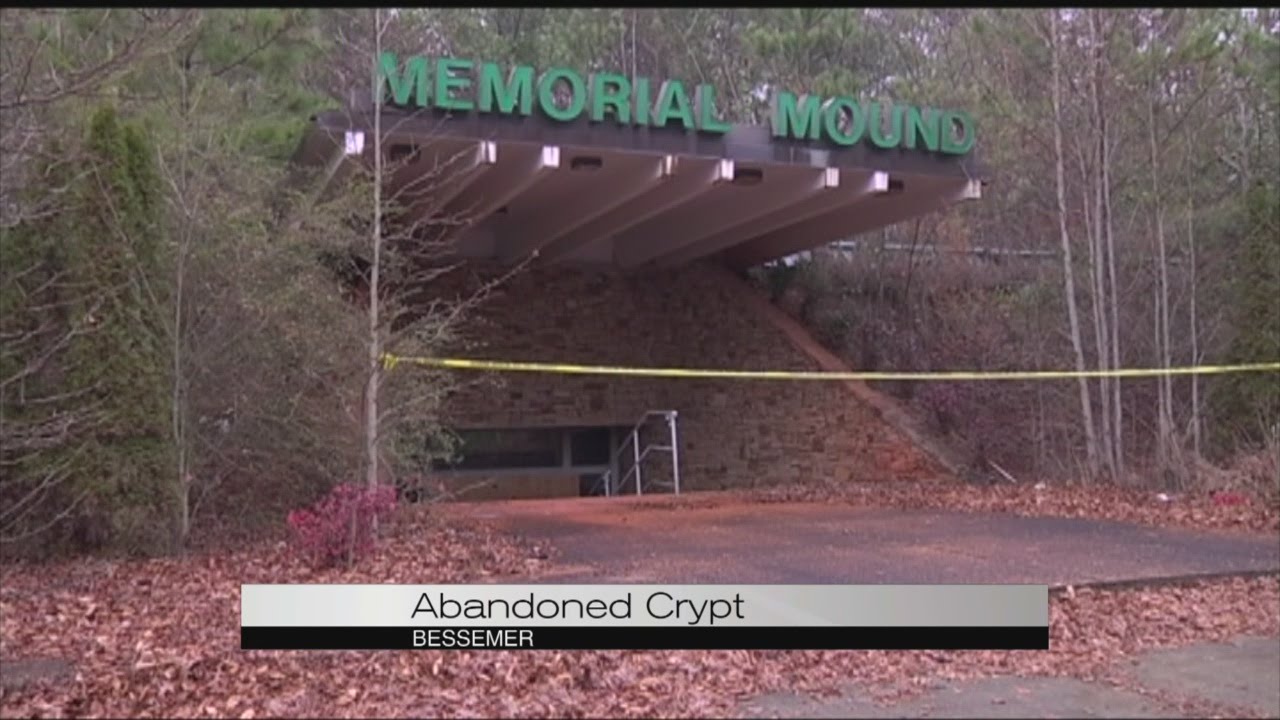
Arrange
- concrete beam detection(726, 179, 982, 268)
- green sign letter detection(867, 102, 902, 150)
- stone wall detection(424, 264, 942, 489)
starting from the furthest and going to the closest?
stone wall detection(424, 264, 942, 489), concrete beam detection(726, 179, 982, 268), green sign letter detection(867, 102, 902, 150)

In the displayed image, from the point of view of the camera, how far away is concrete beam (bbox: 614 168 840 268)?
1456 cm

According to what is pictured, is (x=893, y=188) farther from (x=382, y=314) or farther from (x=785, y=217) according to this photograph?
(x=382, y=314)

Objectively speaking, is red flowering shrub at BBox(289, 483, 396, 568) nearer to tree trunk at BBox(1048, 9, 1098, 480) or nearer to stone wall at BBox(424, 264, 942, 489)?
stone wall at BBox(424, 264, 942, 489)

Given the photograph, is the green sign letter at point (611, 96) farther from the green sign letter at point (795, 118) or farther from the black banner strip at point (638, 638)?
the black banner strip at point (638, 638)

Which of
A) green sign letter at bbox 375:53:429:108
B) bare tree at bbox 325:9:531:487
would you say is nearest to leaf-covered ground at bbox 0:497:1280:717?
bare tree at bbox 325:9:531:487

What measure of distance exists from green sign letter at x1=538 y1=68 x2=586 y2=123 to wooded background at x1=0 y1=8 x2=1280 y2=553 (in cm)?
200

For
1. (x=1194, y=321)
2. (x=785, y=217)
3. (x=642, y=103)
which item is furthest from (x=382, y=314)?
(x=1194, y=321)

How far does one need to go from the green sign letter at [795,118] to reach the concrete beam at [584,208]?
4.66ft

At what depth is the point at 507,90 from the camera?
40.8ft

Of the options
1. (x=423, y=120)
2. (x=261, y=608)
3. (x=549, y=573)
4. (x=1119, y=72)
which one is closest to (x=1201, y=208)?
(x=1119, y=72)

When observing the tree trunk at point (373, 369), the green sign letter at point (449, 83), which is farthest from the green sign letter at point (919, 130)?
the tree trunk at point (373, 369)

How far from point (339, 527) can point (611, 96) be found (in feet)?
22.9

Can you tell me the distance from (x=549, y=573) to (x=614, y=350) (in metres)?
12.1

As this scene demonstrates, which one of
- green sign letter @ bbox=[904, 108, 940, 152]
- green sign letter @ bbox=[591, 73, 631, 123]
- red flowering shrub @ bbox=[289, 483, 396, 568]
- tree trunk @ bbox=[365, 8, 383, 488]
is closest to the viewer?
red flowering shrub @ bbox=[289, 483, 396, 568]
